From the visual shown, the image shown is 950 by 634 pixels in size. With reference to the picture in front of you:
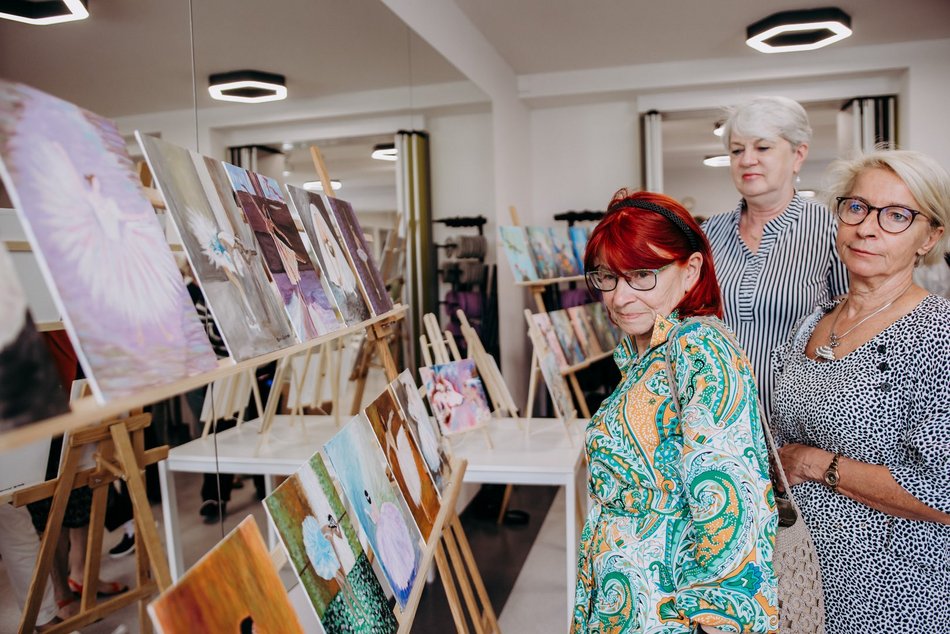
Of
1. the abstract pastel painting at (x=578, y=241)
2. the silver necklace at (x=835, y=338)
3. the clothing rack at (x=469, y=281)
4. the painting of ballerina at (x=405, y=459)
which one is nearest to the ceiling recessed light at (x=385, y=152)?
the clothing rack at (x=469, y=281)

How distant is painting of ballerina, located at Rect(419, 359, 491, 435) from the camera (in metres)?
2.75

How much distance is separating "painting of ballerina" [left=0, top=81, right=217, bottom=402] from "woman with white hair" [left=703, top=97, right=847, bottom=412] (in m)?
1.67

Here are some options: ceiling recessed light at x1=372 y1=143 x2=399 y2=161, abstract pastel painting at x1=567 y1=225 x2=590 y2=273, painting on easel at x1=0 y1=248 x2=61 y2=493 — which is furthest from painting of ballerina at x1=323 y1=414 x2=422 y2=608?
abstract pastel painting at x1=567 y1=225 x2=590 y2=273

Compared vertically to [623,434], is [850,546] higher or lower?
lower

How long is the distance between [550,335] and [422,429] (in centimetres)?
190

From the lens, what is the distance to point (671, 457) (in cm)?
119

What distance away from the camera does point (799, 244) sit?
2053 mm

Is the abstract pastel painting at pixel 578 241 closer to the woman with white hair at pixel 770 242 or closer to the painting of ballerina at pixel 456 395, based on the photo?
the painting of ballerina at pixel 456 395

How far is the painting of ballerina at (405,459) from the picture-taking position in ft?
4.81

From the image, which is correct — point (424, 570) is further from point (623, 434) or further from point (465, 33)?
point (465, 33)

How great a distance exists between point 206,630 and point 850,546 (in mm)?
1243

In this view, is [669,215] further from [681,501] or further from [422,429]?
[422,429]

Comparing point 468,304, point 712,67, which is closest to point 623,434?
point 468,304

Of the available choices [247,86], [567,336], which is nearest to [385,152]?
[247,86]
